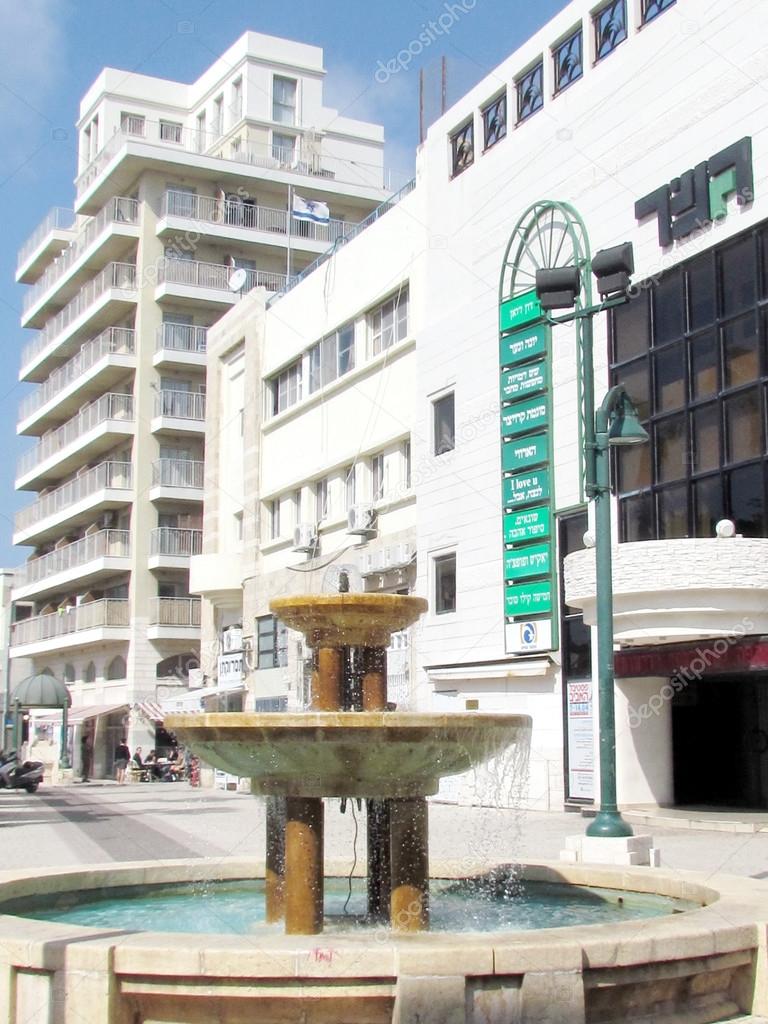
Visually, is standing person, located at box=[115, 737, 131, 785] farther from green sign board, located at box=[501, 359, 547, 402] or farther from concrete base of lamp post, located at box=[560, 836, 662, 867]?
concrete base of lamp post, located at box=[560, 836, 662, 867]

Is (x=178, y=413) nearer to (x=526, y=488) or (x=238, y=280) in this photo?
(x=238, y=280)

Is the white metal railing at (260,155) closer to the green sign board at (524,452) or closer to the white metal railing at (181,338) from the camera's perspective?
the white metal railing at (181,338)

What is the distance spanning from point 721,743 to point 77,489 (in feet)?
118

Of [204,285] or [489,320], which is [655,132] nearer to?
[489,320]

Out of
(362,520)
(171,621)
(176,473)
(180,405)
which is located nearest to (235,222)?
(180,405)

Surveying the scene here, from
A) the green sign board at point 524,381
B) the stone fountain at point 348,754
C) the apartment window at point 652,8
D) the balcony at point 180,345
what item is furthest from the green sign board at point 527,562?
the balcony at point 180,345

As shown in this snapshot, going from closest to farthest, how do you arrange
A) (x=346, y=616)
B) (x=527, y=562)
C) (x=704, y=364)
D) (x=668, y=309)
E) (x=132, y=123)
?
(x=346, y=616)
(x=704, y=364)
(x=668, y=309)
(x=527, y=562)
(x=132, y=123)

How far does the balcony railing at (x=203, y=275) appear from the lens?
159 ft

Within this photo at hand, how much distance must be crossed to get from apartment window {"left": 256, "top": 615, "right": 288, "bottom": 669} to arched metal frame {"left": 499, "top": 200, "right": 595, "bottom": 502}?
45.4ft

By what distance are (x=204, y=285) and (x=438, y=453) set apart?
24029 mm

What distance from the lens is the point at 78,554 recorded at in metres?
52.1

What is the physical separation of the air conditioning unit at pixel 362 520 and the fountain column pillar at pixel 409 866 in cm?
2338

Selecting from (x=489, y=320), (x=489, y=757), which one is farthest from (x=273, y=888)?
(x=489, y=320)

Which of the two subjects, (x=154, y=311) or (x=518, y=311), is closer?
(x=518, y=311)
